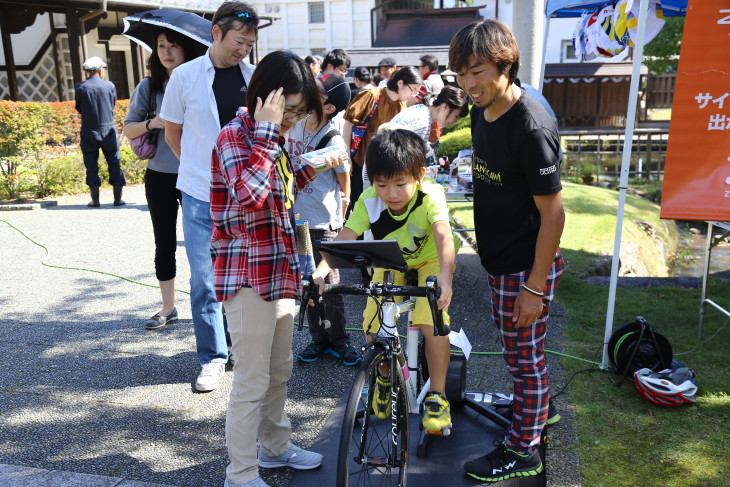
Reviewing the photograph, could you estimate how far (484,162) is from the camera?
2721mm

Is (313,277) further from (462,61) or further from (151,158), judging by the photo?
(151,158)

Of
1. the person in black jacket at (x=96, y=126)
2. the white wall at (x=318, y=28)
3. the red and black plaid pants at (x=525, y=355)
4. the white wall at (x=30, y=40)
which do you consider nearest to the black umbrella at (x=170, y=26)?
the red and black plaid pants at (x=525, y=355)

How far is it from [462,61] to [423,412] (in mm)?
1895

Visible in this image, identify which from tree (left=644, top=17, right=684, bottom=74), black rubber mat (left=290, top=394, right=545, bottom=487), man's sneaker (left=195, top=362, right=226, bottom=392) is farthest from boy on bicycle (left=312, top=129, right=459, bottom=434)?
tree (left=644, top=17, right=684, bottom=74)

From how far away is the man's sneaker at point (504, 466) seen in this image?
9.43 ft

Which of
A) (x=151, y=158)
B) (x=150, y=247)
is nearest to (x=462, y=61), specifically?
Result: (x=151, y=158)

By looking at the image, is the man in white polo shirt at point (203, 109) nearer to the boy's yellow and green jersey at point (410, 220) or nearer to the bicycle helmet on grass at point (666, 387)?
the boy's yellow and green jersey at point (410, 220)

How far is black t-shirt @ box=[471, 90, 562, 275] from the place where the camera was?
8.04 feet

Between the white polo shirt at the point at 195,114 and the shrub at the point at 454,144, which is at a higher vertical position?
the white polo shirt at the point at 195,114

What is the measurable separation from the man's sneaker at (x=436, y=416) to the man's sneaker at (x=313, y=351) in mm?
1322

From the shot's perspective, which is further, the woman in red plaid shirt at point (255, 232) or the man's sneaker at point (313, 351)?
the man's sneaker at point (313, 351)

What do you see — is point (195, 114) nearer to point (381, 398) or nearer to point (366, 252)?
point (366, 252)

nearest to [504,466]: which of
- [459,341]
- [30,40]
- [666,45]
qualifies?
[459,341]

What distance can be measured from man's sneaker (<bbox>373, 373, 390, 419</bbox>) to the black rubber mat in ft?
1.62
